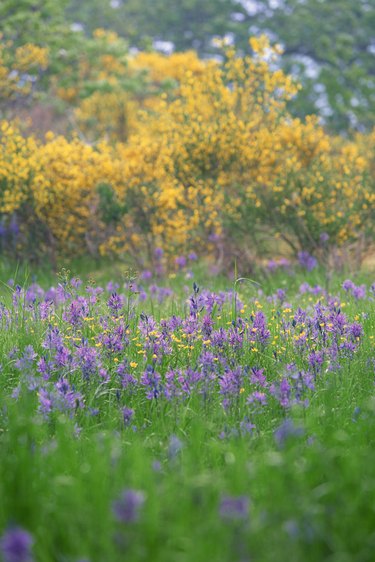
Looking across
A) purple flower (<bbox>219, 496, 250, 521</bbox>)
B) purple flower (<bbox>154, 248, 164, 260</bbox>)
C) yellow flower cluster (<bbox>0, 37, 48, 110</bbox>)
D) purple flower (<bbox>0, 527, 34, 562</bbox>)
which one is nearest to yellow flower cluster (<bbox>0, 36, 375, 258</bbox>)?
purple flower (<bbox>154, 248, 164, 260</bbox>)

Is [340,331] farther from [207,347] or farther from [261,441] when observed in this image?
[261,441]

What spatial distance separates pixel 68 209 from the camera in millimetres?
10586

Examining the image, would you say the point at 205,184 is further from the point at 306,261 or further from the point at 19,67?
the point at 19,67

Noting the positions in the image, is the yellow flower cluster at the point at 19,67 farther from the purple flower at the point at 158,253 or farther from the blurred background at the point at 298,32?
the purple flower at the point at 158,253

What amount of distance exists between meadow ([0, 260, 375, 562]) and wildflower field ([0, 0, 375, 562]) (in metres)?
0.01

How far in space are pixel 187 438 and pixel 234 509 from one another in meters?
1.51

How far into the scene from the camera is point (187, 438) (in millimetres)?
3486

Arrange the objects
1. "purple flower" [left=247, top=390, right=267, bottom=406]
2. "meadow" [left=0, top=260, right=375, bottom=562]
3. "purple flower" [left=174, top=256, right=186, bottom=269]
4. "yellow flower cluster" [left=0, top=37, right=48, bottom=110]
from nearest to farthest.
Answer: "meadow" [left=0, top=260, right=375, bottom=562], "purple flower" [left=247, top=390, right=267, bottom=406], "purple flower" [left=174, top=256, right=186, bottom=269], "yellow flower cluster" [left=0, top=37, right=48, bottom=110]

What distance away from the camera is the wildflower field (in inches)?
94.0

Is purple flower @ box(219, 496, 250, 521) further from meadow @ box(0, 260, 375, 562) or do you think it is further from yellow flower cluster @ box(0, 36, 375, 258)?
yellow flower cluster @ box(0, 36, 375, 258)

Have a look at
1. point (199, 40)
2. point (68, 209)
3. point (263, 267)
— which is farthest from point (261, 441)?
point (199, 40)

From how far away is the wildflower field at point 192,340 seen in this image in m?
2.39

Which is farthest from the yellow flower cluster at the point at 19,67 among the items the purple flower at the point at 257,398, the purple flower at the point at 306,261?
the purple flower at the point at 257,398

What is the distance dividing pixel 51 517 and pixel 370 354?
8.61ft
